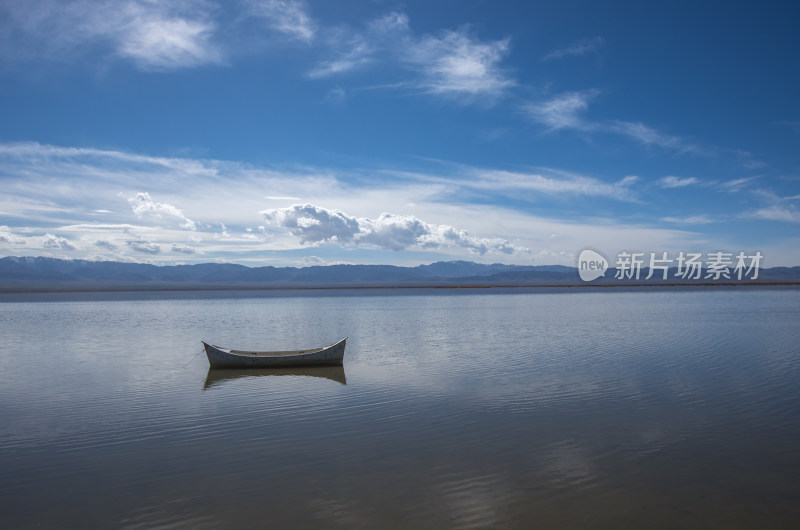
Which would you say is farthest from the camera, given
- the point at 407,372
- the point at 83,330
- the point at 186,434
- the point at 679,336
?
the point at 83,330

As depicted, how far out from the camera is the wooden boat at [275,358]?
1695 centimetres

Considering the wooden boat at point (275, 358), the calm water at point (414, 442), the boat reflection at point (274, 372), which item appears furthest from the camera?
the wooden boat at point (275, 358)

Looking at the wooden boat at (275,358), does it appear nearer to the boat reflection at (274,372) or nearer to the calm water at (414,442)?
the boat reflection at (274,372)

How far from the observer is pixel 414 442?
907cm

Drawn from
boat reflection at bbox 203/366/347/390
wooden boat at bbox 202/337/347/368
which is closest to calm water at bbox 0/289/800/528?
boat reflection at bbox 203/366/347/390

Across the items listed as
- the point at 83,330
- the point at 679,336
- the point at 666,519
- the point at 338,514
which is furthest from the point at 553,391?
the point at 83,330

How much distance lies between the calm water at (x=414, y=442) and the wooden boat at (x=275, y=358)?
0.40 m

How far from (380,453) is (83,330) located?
27.3 m

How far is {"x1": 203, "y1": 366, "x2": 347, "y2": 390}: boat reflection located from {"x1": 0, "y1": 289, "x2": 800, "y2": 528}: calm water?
16 cm

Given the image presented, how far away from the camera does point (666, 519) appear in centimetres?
614

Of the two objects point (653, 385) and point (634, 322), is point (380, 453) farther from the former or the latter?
point (634, 322)

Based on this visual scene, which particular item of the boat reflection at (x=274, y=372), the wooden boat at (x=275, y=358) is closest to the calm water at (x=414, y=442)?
the boat reflection at (x=274, y=372)

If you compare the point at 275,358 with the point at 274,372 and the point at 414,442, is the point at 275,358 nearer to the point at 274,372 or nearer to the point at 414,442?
the point at 274,372

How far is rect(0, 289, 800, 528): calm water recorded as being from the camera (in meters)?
6.50
